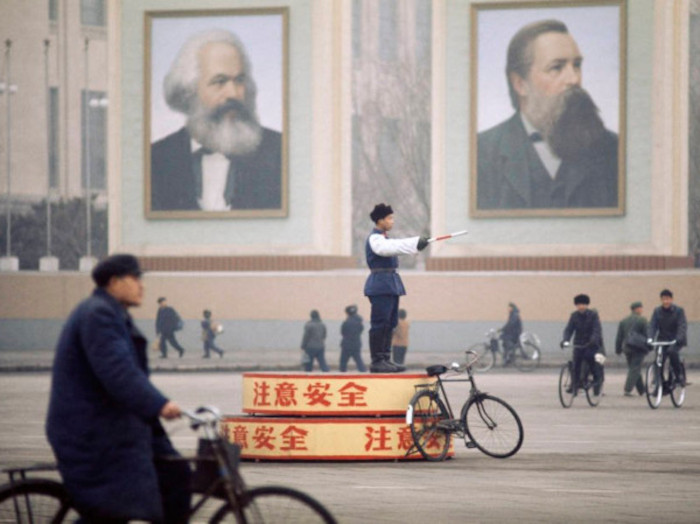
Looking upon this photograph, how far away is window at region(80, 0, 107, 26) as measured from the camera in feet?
226

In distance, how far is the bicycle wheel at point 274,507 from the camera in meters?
6.64

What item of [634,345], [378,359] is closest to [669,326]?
[634,345]

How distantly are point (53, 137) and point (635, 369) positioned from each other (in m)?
47.3

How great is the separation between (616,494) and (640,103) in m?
33.5

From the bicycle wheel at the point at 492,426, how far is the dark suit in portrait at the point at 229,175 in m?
31.2

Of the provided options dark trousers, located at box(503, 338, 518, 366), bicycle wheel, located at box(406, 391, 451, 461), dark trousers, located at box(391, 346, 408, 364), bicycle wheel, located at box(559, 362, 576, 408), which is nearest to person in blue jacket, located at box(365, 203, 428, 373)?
bicycle wheel, located at box(406, 391, 451, 461)

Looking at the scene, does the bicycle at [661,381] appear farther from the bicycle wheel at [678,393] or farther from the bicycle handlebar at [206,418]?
the bicycle handlebar at [206,418]

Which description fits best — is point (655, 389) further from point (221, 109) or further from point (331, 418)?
point (221, 109)

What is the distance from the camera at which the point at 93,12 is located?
69312 millimetres

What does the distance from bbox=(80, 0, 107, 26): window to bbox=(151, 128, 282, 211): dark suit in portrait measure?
2423 cm

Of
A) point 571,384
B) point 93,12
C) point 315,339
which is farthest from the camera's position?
point 93,12

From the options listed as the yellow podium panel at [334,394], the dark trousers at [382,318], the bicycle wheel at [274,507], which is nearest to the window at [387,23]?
the dark trousers at [382,318]

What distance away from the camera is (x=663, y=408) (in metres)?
23.0

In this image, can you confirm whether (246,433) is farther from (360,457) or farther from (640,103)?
(640,103)
